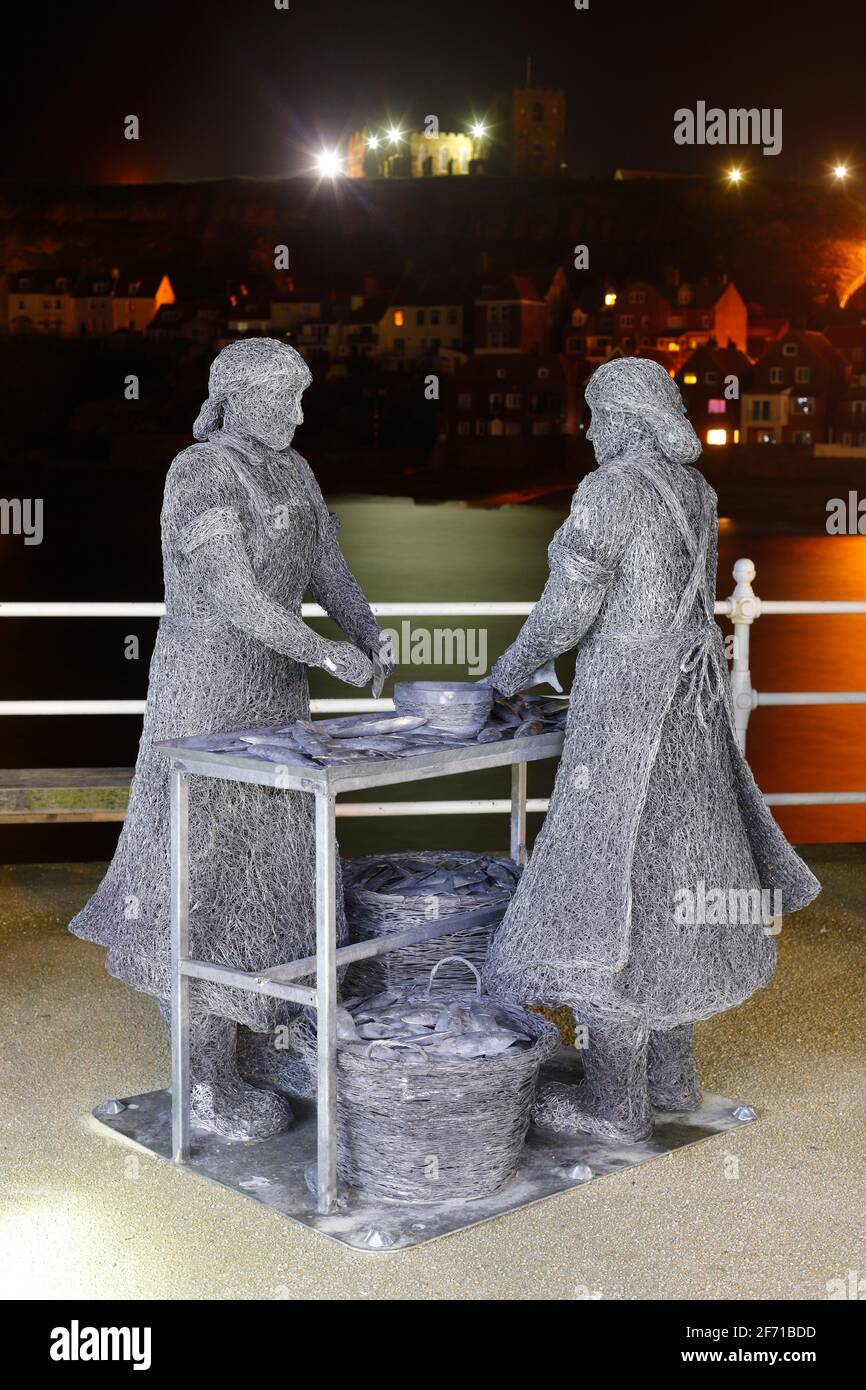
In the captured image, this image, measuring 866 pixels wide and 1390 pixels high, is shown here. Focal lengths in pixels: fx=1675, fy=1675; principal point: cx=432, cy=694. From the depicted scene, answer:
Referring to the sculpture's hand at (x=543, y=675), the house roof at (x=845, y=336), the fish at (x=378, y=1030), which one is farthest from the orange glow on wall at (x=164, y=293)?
the fish at (x=378, y=1030)

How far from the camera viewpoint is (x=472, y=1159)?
3412mm

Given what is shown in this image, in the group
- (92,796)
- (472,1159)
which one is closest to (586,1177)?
(472,1159)

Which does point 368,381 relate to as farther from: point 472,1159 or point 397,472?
point 472,1159

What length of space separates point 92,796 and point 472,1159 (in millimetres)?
2575

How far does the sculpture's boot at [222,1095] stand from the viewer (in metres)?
3.74

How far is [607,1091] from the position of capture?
3.72 metres

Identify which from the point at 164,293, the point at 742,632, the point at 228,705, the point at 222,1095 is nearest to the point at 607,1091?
the point at 222,1095

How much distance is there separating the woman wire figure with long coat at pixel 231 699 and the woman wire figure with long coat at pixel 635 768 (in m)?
0.50

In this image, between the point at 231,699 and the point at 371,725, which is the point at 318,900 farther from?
the point at 231,699

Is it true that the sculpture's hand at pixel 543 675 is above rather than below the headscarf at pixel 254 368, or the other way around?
below

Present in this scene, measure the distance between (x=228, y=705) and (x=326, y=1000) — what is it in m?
0.72

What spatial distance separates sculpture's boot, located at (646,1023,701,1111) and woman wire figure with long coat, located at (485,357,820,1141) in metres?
0.22

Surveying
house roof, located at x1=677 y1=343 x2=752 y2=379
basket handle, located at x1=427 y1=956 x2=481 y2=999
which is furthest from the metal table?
house roof, located at x1=677 y1=343 x2=752 y2=379
